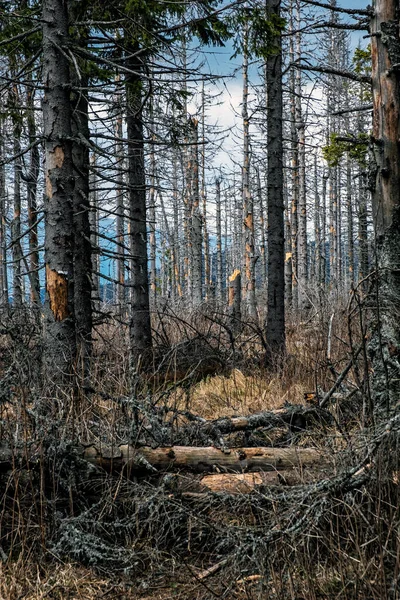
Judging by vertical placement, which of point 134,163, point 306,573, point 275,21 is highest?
point 275,21

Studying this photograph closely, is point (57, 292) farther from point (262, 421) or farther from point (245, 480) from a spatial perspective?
point (245, 480)

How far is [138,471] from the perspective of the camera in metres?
3.22

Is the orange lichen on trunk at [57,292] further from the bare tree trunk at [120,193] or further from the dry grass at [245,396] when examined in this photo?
the dry grass at [245,396]

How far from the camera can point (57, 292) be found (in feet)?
16.1

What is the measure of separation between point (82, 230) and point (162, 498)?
4.67m

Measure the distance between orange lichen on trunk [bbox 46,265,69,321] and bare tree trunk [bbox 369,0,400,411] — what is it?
2978mm

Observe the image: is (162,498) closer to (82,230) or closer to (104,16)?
(82,230)

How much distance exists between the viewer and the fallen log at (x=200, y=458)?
10.4ft

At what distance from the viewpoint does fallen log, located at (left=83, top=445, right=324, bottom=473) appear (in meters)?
3.18

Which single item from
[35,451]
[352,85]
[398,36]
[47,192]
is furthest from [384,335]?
[352,85]

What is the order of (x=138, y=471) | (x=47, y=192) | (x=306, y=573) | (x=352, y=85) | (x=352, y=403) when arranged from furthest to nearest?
1. (x=352, y=85)
2. (x=47, y=192)
3. (x=352, y=403)
4. (x=138, y=471)
5. (x=306, y=573)

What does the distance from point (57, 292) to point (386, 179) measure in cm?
317

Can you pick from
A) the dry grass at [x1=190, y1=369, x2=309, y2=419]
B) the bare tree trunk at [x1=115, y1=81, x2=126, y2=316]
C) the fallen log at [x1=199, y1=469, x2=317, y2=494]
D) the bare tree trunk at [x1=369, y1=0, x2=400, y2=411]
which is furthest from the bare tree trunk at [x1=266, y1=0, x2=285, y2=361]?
the fallen log at [x1=199, y1=469, x2=317, y2=494]

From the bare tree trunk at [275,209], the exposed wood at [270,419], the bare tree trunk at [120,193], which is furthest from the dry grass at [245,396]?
the bare tree trunk at [275,209]
